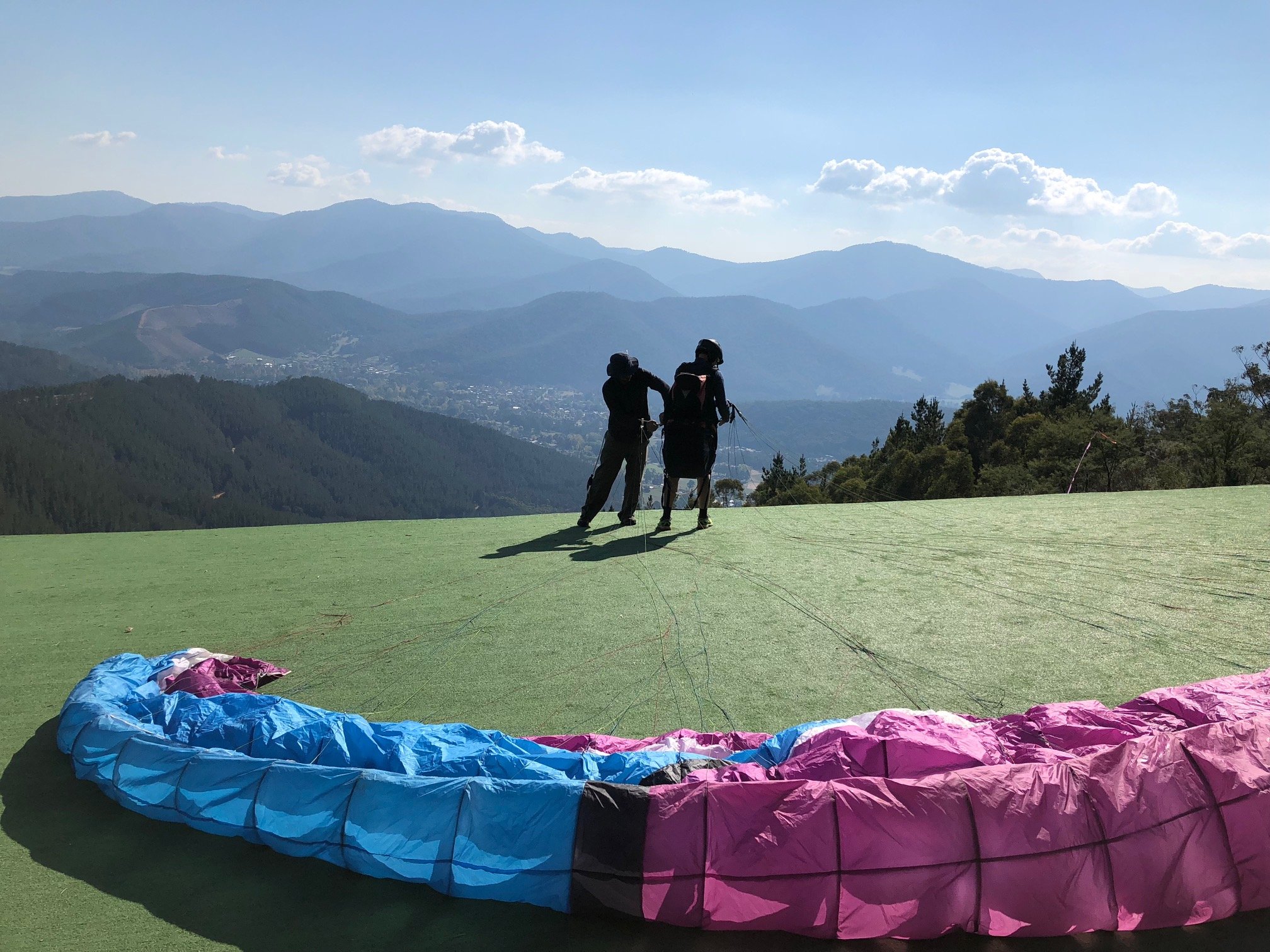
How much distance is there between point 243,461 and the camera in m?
121

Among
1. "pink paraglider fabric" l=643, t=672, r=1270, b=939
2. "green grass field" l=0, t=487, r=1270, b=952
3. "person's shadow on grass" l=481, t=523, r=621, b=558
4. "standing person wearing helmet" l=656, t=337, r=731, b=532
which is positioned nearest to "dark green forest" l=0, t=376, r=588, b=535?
"person's shadow on grass" l=481, t=523, r=621, b=558

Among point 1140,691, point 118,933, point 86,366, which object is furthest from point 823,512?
point 86,366

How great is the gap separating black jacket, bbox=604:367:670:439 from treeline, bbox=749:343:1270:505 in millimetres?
13193

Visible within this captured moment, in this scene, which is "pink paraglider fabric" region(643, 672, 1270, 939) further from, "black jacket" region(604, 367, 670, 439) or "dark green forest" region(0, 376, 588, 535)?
"dark green forest" region(0, 376, 588, 535)

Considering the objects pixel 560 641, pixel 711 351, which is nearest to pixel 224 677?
pixel 560 641

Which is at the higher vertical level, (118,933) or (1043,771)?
(1043,771)

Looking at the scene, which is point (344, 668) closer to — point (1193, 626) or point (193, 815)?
Answer: point (193, 815)

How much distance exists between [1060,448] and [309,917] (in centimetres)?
2557

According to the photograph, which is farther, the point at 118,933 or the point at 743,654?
the point at 743,654

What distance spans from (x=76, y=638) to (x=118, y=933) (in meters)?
3.80

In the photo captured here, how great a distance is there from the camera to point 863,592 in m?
6.14

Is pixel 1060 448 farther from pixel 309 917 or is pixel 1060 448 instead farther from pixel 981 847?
pixel 309 917

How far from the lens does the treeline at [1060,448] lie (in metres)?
17.4

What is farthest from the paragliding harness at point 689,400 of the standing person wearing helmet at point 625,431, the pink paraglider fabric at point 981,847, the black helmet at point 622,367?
the pink paraglider fabric at point 981,847
